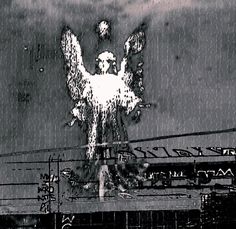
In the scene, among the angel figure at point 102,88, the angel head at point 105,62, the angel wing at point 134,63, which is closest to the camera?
the angel wing at point 134,63

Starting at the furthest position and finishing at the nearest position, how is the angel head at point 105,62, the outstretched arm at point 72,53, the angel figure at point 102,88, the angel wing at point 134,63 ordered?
the angel head at point 105,62
the angel figure at point 102,88
the outstretched arm at point 72,53
the angel wing at point 134,63

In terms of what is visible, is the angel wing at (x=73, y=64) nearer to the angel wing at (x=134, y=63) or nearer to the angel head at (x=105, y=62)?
the angel head at (x=105, y=62)

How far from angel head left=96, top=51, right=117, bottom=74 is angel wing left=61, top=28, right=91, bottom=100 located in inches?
26.9

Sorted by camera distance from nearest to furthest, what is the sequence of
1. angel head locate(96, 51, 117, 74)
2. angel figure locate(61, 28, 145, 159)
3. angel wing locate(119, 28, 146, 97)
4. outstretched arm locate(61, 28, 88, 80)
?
1. angel wing locate(119, 28, 146, 97)
2. outstretched arm locate(61, 28, 88, 80)
3. angel figure locate(61, 28, 145, 159)
4. angel head locate(96, 51, 117, 74)

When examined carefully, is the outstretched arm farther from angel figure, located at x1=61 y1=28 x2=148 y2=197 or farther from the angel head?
the angel head

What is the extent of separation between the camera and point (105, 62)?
70.6 ft

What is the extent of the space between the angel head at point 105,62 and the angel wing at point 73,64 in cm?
68

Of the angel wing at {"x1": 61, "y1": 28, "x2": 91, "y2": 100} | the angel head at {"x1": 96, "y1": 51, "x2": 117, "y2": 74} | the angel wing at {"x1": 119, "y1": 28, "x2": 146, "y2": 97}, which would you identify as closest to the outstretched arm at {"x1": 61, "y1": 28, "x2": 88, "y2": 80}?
the angel wing at {"x1": 61, "y1": 28, "x2": 91, "y2": 100}

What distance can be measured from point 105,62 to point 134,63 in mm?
1196

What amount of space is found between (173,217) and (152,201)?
1.95 metres

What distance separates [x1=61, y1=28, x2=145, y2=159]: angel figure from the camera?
2097 cm

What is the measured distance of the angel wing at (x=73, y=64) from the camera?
2088 cm

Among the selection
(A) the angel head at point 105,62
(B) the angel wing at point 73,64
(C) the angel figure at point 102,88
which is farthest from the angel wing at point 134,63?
(B) the angel wing at point 73,64

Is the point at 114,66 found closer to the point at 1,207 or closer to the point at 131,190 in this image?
the point at 131,190
